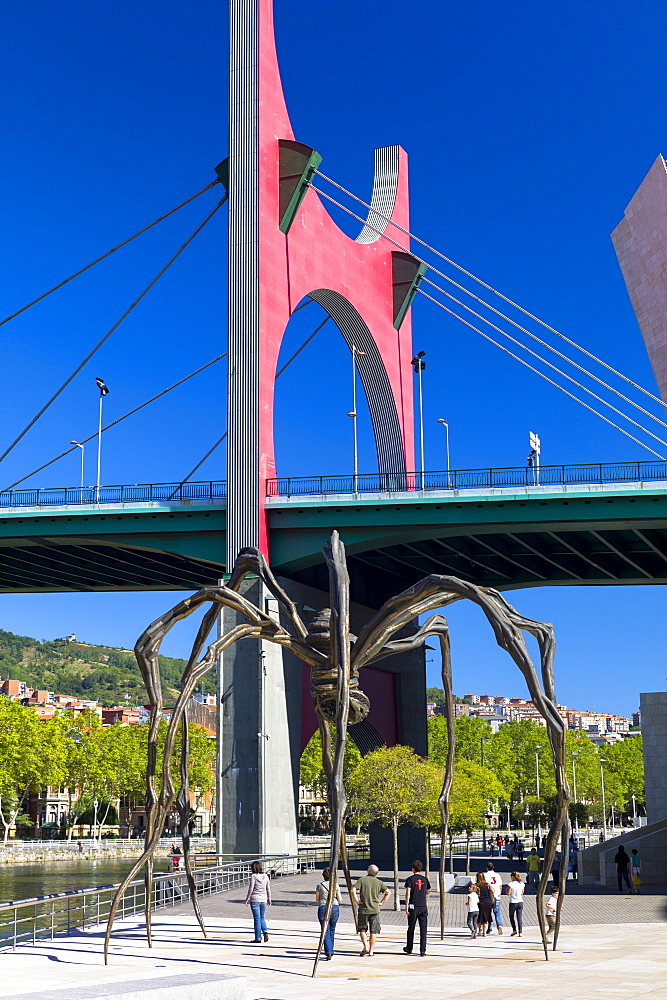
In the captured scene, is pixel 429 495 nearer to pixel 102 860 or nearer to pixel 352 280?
pixel 352 280

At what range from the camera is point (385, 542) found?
42.2m

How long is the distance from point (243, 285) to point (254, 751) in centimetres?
1669

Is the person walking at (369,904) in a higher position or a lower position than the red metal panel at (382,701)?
lower

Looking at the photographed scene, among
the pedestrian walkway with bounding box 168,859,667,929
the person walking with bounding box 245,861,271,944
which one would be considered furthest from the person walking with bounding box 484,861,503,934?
the person walking with bounding box 245,861,271,944

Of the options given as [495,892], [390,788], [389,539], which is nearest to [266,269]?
[389,539]

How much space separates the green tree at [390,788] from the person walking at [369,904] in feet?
54.8

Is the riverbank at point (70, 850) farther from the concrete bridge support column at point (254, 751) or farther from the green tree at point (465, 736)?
the concrete bridge support column at point (254, 751)

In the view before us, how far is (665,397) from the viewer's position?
189 ft

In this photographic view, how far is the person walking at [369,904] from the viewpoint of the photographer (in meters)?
17.8

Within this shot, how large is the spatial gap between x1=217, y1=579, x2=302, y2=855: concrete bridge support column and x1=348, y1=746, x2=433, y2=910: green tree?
4195 millimetres

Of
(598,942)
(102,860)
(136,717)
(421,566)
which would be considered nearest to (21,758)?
(102,860)

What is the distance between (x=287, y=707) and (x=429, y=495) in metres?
9.13

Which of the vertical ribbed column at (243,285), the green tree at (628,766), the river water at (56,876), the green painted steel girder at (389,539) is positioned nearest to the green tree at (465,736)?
the green tree at (628,766)

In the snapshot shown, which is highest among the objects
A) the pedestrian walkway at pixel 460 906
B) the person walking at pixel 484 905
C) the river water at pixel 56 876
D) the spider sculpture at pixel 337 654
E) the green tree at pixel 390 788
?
the spider sculpture at pixel 337 654
